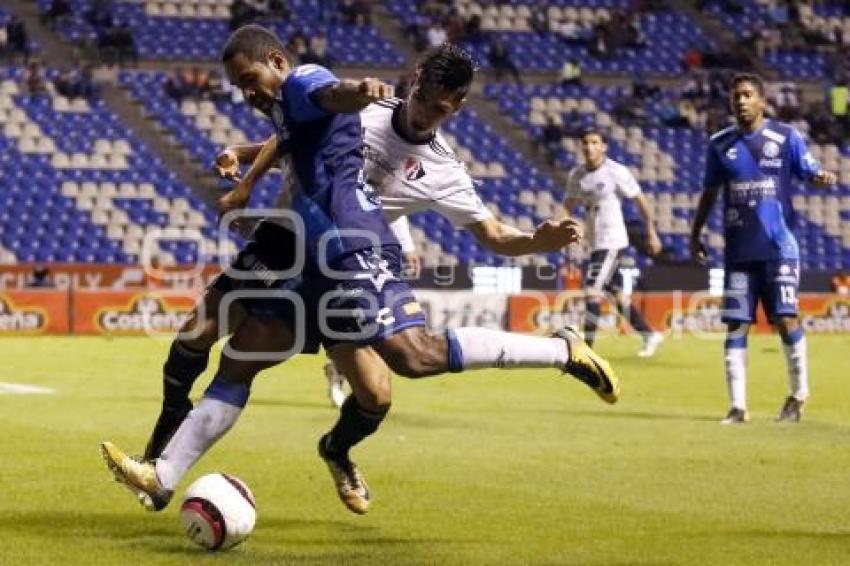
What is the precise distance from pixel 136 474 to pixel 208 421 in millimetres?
399

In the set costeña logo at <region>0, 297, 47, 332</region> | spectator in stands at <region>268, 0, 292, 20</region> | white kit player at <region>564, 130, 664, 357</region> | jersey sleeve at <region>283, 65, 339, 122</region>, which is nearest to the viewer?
jersey sleeve at <region>283, 65, 339, 122</region>

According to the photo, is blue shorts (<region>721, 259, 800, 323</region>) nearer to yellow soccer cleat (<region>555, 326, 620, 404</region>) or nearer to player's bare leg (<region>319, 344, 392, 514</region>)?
yellow soccer cleat (<region>555, 326, 620, 404</region>)

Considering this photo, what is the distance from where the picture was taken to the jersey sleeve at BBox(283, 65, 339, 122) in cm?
739

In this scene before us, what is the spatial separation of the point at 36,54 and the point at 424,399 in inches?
942

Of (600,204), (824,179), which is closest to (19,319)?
(600,204)

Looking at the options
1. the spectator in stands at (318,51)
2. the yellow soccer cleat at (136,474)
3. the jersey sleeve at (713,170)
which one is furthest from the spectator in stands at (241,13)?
the yellow soccer cleat at (136,474)

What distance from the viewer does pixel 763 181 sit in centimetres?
1411

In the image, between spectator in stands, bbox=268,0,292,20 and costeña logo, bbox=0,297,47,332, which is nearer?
costeña logo, bbox=0,297,47,332

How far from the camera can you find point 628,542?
776cm

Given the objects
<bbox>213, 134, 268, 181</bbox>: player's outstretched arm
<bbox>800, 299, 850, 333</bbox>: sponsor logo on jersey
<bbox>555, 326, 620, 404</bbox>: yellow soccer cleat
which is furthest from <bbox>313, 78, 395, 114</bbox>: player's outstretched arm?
<bbox>800, 299, 850, 333</bbox>: sponsor logo on jersey

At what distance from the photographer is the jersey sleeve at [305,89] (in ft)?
24.2

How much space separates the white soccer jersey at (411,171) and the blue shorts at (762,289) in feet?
18.0

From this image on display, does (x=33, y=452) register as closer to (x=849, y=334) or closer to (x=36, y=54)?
(x=849, y=334)

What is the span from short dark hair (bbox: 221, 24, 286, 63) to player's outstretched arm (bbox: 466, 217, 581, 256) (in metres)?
1.62
